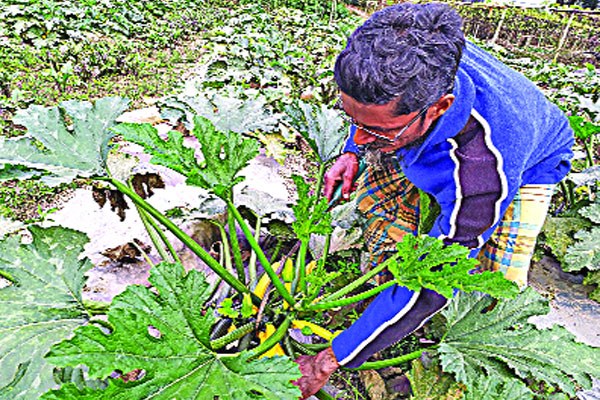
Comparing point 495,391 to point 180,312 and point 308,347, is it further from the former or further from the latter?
point 180,312

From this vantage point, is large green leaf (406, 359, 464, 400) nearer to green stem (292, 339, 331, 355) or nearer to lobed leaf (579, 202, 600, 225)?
green stem (292, 339, 331, 355)

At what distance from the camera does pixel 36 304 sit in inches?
54.5

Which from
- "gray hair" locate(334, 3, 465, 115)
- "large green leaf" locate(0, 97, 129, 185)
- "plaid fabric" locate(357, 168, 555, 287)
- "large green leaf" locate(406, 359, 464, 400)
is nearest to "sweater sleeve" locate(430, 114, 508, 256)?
"gray hair" locate(334, 3, 465, 115)

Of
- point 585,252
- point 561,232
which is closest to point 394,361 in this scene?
point 585,252

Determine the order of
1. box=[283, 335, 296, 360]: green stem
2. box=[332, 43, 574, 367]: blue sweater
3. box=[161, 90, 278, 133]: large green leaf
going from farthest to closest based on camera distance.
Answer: box=[161, 90, 278, 133]: large green leaf < box=[283, 335, 296, 360]: green stem < box=[332, 43, 574, 367]: blue sweater

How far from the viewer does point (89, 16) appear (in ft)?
23.6

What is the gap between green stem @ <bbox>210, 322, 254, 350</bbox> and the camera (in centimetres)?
147

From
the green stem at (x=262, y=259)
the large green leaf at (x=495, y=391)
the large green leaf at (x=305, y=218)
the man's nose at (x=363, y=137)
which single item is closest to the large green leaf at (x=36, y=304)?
the green stem at (x=262, y=259)

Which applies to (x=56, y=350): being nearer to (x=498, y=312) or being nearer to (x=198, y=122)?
(x=198, y=122)

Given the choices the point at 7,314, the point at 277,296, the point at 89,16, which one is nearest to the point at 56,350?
the point at 7,314

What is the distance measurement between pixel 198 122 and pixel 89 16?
7.15 meters

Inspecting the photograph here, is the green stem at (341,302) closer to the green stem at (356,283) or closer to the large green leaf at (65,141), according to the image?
the green stem at (356,283)

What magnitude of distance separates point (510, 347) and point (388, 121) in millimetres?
991

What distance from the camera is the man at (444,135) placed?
4.05 feet
